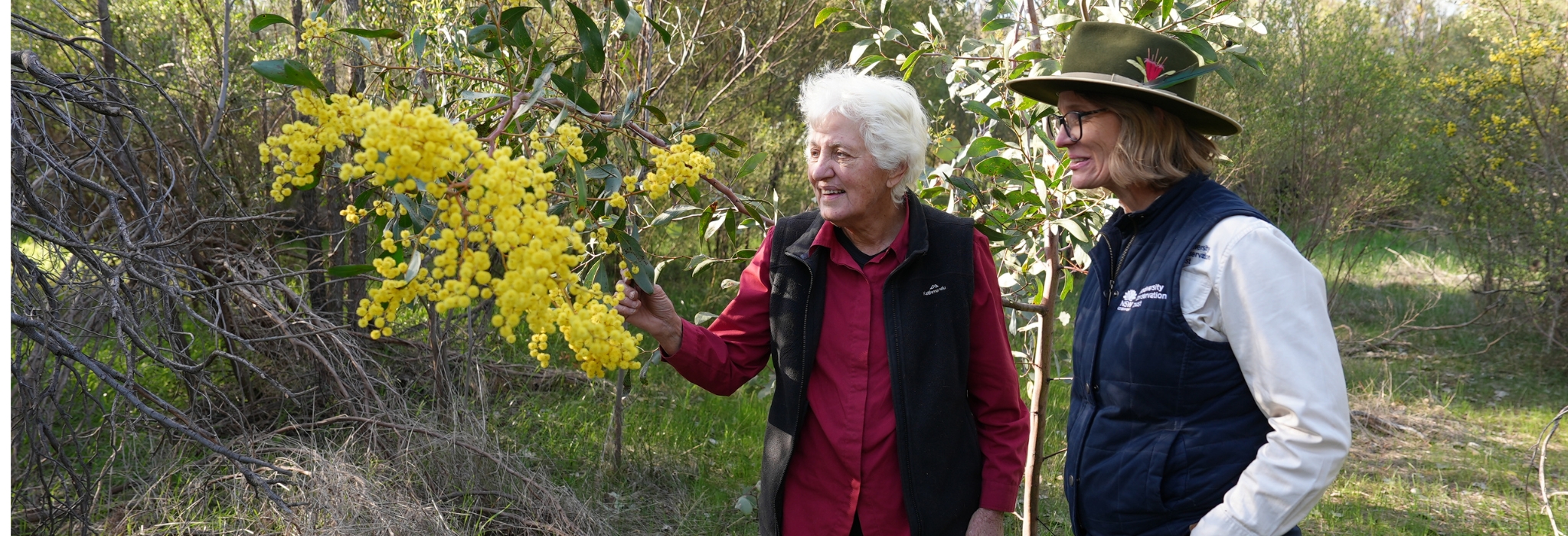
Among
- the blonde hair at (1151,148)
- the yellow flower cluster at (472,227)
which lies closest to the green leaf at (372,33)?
the yellow flower cluster at (472,227)

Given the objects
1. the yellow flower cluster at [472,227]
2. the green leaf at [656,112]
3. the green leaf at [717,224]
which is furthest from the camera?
the green leaf at [717,224]

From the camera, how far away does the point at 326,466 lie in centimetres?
290

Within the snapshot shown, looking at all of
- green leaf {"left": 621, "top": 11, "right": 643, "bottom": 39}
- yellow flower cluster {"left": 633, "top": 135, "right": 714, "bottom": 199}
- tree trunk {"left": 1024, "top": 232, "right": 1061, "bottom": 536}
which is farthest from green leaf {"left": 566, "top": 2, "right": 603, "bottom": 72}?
tree trunk {"left": 1024, "top": 232, "right": 1061, "bottom": 536}

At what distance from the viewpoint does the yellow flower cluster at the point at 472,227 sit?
1002mm

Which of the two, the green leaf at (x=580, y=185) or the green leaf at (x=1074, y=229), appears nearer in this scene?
the green leaf at (x=580, y=185)

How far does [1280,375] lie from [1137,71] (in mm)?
621

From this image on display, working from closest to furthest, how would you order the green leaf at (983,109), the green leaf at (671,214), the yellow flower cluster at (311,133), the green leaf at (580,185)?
1. the yellow flower cluster at (311,133)
2. the green leaf at (580,185)
3. the green leaf at (671,214)
4. the green leaf at (983,109)

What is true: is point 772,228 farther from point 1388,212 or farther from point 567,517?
point 1388,212

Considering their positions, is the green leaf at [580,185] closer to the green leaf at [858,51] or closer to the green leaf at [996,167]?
the green leaf at [996,167]

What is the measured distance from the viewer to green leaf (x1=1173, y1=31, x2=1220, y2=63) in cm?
196

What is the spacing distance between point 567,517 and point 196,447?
1.56 m

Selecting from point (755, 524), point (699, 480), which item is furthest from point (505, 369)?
point (755, 524)

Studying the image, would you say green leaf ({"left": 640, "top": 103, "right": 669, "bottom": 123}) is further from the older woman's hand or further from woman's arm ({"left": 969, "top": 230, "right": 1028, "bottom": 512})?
woman's arm ({"left": 969, "top": 230, "right": 1028, "bottom": 512})

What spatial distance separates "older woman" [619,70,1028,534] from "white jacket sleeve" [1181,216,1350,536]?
1.78 ft
